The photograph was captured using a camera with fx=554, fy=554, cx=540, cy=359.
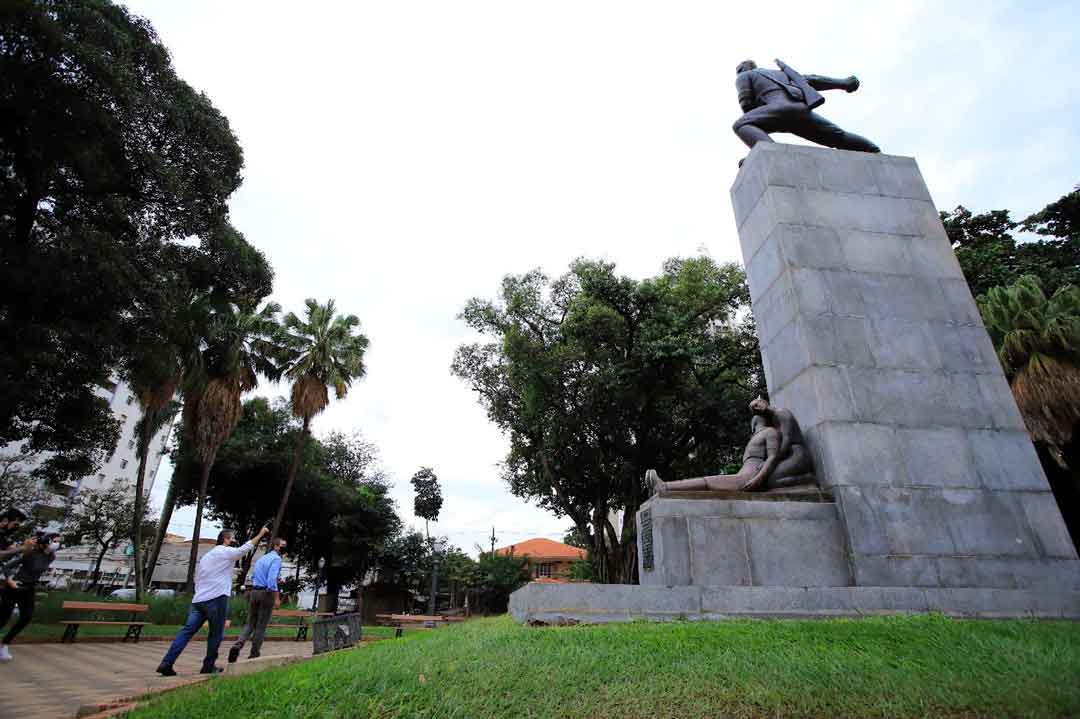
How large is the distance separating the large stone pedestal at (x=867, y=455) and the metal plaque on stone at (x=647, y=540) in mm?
99

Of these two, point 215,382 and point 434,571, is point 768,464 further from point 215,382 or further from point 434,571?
point 434,571

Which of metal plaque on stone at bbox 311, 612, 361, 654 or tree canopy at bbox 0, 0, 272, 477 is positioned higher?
tree canopy at bbox 0, 0, 272, 477

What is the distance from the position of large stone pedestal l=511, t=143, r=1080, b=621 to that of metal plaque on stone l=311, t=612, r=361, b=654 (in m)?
3.87

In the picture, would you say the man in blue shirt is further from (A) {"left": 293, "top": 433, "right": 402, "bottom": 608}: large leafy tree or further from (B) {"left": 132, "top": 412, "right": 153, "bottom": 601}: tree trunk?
(A) {"left": 293, "top": 433, "right": 402, "bottom": 608}: large leafy tree

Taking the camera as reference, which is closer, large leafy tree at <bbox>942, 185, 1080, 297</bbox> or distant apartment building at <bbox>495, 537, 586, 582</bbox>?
large leafy tree at <bbox>942, 185, 1080, 297</bbox>

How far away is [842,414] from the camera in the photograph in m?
6.39

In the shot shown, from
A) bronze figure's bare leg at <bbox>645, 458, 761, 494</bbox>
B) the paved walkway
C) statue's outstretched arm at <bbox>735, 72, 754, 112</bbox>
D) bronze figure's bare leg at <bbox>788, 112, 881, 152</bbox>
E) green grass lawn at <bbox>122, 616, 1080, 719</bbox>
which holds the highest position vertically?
statue's outstretched arm at <bbox>735, 72, 754, 112</bbox>

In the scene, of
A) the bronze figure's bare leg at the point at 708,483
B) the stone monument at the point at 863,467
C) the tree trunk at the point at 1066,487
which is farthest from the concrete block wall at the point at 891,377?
the tree trunk at the point at 1066,487

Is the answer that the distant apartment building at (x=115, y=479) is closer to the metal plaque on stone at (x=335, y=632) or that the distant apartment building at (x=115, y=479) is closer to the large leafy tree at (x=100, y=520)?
the large leafy tree at (x=100, y=520)

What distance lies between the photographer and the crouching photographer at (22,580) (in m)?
7.74

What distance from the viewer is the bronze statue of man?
338 inches

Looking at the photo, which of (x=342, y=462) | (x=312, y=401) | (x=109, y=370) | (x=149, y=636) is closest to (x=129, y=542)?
(x=342, y=462)

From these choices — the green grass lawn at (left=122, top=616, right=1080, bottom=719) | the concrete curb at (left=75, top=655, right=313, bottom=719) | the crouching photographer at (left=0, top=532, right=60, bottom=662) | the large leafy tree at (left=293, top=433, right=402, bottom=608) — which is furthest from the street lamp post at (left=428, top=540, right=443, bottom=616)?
the green grass lawn at (left=122, top=616, right=1080, bottom=719)

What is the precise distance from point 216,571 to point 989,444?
30.2 feet
